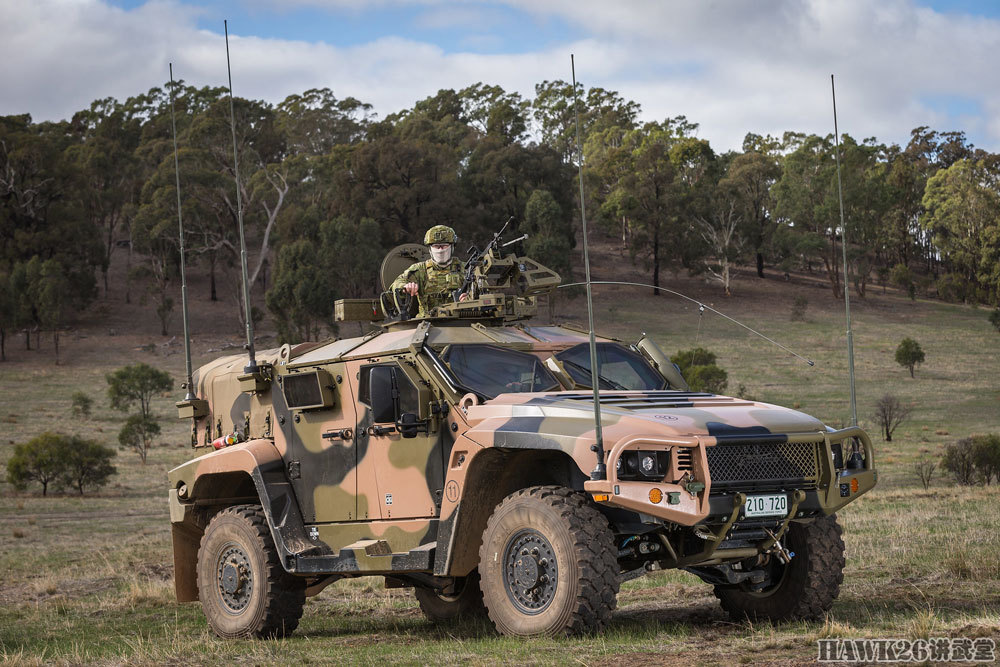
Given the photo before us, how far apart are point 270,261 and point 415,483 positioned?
69.4 metres

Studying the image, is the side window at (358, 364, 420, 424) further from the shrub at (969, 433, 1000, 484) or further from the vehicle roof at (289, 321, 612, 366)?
the shrub at (969, 433, 1000, 484)

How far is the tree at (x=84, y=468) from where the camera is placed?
35281 mm

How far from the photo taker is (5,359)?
215 ft

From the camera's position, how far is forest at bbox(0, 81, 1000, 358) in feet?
208

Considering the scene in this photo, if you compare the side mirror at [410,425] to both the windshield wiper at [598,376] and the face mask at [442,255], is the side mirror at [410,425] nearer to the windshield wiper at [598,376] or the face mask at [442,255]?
the windshield wiper at [598,376]

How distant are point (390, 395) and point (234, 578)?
253cm

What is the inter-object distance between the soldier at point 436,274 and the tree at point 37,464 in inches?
1014

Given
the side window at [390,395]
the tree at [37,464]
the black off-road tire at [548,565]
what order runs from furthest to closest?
the tree at [37,464] < the side window at [390,395] < the black off-road tire at [548,565]

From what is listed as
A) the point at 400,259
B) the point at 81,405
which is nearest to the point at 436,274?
the point at 400,259

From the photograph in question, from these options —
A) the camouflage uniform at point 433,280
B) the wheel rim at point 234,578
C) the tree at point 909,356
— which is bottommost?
the tree at point 909,356

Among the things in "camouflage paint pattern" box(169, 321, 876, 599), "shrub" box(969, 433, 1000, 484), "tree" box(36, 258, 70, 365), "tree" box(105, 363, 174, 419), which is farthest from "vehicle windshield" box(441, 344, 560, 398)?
"tree" box(36, 258, 70, 365)

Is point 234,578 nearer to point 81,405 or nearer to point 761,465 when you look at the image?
point 761,465

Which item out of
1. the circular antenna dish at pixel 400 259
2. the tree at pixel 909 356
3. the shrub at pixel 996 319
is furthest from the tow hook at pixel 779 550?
the shrub at pixel 996 319

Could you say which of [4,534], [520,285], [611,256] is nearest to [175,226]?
[611,256]
